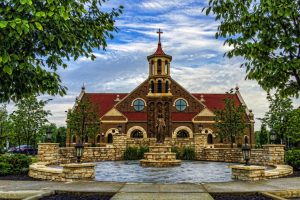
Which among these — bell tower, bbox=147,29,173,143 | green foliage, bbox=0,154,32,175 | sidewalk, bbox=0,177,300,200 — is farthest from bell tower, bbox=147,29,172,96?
sidewalk, bbox=0,177,300,200

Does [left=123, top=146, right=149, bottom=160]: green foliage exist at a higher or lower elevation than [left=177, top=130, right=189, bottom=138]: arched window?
lower

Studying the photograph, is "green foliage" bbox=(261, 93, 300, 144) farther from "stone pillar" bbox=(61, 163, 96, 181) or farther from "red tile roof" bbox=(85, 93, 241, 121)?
"stone pillar" bbox=(61, 163, 96, 181)

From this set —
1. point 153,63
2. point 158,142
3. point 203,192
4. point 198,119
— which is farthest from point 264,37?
point 198,119

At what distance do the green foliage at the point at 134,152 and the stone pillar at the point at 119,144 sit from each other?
1.33 feet

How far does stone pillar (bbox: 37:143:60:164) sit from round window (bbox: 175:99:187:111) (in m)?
32.3

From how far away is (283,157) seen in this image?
18.3m

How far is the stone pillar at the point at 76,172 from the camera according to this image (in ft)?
39.3

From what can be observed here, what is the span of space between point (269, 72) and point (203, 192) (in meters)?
4.19

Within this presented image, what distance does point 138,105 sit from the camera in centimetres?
5019

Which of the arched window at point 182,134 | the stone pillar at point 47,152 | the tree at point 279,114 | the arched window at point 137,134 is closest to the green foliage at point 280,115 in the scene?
the tree at point 279,114

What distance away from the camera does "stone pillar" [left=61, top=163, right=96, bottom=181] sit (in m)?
12.0

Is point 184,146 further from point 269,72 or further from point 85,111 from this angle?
point 269,72

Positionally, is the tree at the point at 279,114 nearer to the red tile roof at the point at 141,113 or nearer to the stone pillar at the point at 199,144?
the red tile roof at the point at 141,113

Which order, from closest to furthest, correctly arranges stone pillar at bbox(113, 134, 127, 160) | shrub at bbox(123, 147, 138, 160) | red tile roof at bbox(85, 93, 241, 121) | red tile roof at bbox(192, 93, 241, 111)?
stone pillar at bbox(113, 134, 127, 160) < shrub at bbox(123, 147, 138, 160) < red tile roof at bbox(85, 93, 241, 121) < red tile roof at bbox(192, 93, 241, 111)
